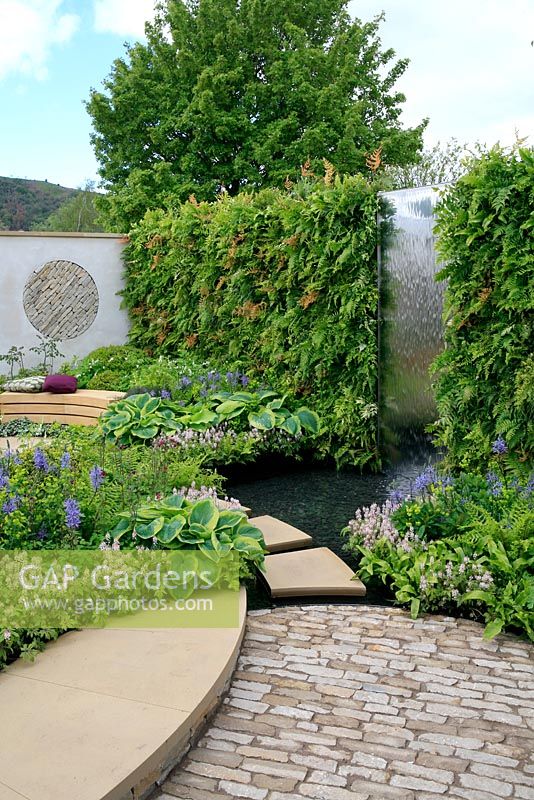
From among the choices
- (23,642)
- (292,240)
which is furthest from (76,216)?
(23,642)

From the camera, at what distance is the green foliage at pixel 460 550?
12.7ft

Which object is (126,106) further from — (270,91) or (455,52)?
(455,52)

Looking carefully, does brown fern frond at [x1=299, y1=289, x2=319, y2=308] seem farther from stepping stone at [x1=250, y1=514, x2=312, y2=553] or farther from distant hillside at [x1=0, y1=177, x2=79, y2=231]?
distant hillside at [x1=0, y1=177, x2=79, y2=231]

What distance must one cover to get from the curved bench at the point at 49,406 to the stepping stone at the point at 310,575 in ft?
15.5

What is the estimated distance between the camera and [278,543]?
5.00 m

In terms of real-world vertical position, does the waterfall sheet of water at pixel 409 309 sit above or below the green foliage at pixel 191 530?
above

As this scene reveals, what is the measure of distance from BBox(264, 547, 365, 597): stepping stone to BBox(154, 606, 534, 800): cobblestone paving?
35cm

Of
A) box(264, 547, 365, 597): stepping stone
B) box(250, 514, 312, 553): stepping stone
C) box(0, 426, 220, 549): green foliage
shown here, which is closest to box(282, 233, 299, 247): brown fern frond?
box(0, 426, 220, 549): green foliage

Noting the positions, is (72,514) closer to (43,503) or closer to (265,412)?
(43,503)

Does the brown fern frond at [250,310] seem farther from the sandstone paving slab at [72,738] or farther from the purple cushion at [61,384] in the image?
the sandstone paving slab at [72,738]

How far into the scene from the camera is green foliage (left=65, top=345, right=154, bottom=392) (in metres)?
9.82

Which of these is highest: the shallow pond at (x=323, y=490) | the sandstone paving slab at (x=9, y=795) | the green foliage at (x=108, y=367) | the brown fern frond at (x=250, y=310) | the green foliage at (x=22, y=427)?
the brown fern frond at (x=250, y=310)

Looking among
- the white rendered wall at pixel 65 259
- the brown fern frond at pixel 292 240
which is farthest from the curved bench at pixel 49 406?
the brown fern frond at pixel 292 240

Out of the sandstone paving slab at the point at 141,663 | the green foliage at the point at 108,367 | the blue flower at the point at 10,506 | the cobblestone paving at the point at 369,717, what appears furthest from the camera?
the green foliage at the point at 108,367
